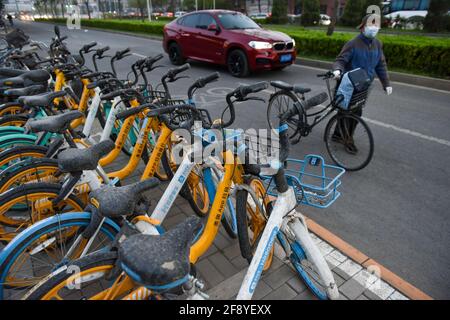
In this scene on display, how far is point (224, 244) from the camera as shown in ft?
9.05

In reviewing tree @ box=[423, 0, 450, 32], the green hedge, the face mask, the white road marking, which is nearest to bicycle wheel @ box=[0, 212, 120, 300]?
the face mask

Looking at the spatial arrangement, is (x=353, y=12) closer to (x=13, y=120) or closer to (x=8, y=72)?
(x=8, y=72)

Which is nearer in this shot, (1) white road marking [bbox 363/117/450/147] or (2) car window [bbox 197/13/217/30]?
(1) white road marking [bbox 363/117/450/147]

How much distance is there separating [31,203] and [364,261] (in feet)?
9.10

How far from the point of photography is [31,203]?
2.42 meters

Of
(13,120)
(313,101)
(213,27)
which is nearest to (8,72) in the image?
(13,120)

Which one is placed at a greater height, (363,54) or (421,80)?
(363,54)

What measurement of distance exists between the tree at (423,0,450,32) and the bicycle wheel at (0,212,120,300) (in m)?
25.7

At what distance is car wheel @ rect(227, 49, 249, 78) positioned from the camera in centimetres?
842

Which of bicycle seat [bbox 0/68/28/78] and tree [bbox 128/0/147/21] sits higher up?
tree [bbox 128/0/147/21]

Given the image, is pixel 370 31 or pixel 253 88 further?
pixel 370 31

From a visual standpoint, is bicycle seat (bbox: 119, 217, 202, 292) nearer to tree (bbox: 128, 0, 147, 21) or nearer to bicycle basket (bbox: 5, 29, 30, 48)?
bicycle basket (bbox: 5, 29, 30, 48)

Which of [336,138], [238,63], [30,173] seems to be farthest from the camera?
[238,63]

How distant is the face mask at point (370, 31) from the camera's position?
3.88m
